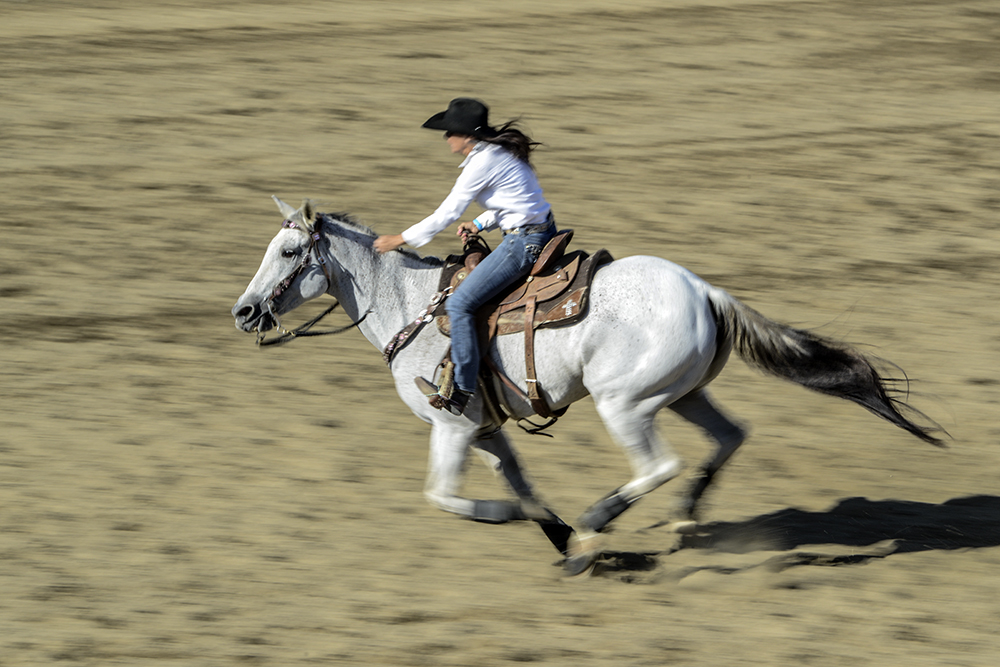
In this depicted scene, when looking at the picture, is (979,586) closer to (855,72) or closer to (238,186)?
(238,186)

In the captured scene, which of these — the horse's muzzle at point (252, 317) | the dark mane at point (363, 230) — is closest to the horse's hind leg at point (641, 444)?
the dark mane at point (363, 230)

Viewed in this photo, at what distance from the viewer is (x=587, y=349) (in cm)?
599

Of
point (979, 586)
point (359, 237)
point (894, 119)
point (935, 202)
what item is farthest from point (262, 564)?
point (894, 119)

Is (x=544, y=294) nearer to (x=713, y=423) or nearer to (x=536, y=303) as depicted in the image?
(x=536, y=303)

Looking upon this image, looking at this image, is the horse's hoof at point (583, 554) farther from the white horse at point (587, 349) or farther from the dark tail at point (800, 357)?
the dark tail at point (800, 357)

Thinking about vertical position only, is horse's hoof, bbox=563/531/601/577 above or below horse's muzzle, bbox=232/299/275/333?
below

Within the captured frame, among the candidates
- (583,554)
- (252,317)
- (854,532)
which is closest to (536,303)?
(583,554)

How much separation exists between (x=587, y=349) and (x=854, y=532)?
239cm

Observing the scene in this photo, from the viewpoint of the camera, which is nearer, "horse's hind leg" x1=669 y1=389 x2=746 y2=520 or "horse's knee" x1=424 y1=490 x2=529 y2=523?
"horse's knee" x1=424 y1=490 x2=529 y2=523

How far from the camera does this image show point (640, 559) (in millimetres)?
6609

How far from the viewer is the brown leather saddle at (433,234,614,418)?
6004mm

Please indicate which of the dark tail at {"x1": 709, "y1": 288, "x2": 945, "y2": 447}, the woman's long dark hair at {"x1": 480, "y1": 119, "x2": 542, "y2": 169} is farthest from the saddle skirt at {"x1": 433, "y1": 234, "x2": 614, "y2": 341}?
the dark tail at {"x1": 709, "y1": 288, "x2": 945, "y2": 447}

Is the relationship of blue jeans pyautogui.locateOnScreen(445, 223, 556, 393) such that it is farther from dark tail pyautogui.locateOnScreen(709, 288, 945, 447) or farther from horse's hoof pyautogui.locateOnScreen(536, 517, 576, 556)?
dark tail pyautogui.locateOnScreen(709, 288, 945, 447)

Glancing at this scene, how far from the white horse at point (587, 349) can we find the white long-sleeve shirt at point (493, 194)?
0.54 metres
